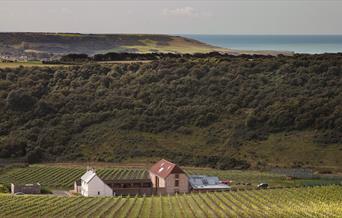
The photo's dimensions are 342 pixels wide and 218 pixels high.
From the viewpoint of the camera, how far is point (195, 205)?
149ft

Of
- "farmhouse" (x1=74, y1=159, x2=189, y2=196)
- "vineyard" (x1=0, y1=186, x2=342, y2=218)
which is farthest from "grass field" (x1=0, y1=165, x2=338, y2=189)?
"vineyard" (x1=0, y1=186, x2=342, y2=218)

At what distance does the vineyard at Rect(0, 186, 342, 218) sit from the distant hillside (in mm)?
94568

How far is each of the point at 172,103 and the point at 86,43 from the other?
2966 inches

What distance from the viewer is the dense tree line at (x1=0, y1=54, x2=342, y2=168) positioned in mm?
77375

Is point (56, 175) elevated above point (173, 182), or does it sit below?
below

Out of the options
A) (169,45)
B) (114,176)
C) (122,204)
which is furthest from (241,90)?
(169,45)

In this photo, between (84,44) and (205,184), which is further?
(84,44)

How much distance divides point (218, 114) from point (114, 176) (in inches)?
894

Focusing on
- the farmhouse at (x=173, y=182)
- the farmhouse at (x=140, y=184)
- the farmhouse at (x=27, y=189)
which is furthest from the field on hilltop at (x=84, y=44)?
the farmhouse at (x=27, y=189)

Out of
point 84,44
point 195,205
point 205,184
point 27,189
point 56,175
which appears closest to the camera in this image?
point 195,205

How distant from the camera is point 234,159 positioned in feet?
236

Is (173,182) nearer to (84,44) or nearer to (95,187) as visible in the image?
(95,187)

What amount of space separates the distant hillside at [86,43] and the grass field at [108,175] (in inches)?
2907

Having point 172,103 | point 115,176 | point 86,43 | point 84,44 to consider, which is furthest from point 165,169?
point 86,43
